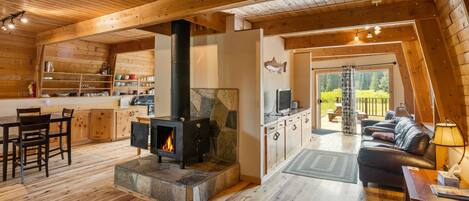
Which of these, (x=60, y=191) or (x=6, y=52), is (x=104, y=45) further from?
(x=60, y=191)

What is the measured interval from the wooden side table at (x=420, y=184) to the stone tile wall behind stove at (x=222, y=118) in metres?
2.28

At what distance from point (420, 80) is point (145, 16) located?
5006 millimetres

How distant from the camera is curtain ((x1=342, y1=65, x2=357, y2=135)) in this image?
25.7ft

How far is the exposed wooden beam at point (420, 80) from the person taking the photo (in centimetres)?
484

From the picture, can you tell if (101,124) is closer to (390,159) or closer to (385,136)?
(390,159)

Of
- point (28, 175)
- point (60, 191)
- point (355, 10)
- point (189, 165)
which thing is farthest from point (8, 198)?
point (355, 10)

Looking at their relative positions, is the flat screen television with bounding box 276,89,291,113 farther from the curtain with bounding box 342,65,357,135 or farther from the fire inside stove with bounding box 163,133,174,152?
the curtain with bounding box 342,65,357,135

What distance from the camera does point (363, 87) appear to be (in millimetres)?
8898

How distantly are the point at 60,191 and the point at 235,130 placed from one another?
2597 millimetres

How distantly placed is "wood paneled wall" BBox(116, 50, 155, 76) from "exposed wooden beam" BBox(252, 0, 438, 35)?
4441mm

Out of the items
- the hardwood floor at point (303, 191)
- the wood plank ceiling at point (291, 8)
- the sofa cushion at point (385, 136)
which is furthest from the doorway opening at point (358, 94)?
the hardwood floor at point (303, 191)

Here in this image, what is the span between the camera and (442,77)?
301 cm

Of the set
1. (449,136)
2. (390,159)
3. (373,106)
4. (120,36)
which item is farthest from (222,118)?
(373,106)

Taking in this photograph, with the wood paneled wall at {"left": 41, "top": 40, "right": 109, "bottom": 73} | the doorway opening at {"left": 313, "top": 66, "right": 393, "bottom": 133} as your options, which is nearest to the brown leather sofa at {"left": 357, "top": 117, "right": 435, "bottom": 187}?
the doorway opening at {"left": 313, "top": 66, "right": 393, "bottom": 133}
